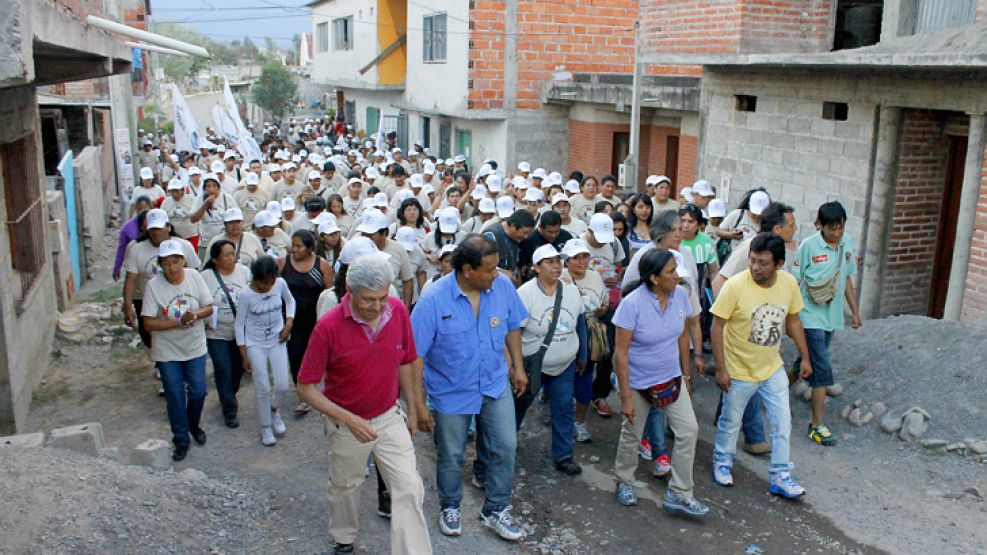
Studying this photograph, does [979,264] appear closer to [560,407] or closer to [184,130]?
[560,407]

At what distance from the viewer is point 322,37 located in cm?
3528

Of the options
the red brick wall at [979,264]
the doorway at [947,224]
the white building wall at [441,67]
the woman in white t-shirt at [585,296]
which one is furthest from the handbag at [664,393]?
the white building wall at [441,67]

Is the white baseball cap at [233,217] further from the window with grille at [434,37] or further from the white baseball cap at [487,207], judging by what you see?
the window with grille at [434,37]

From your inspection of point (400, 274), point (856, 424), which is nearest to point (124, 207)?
point (400, 274)

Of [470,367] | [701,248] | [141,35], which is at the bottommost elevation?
[470,367]

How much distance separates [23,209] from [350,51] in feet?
72.7

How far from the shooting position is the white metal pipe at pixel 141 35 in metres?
6.78

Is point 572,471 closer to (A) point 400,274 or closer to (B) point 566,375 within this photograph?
(B) point 566,375

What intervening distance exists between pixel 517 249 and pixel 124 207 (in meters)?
12.5

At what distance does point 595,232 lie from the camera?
6.88m

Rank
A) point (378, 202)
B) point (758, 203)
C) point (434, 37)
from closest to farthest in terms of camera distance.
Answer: point (758, 203), point (378, 202), point (434, 37)

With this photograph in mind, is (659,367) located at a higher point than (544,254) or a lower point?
lower

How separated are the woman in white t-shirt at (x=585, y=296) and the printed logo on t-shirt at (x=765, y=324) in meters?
1.16

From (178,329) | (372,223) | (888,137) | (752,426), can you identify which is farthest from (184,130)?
(752,426)
